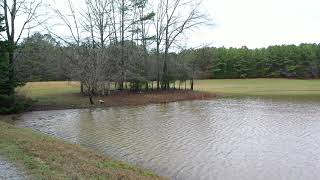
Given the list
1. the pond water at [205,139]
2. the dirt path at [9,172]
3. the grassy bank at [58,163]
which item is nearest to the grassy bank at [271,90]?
the pond water at [205,139]

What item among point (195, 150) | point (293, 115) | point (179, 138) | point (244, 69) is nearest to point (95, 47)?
point (293, 115)

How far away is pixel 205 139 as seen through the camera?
17.2m

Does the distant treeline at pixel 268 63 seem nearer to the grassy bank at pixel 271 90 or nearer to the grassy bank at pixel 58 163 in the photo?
the grassy bank at pixel 271 90

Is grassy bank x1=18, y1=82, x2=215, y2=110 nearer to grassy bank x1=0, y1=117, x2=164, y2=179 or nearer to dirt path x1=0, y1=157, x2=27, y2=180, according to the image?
grassy bank x1=0, y1=117, x2=164, y2=179

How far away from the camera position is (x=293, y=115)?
83.6 feet

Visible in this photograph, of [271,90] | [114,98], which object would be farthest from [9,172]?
[271,90]

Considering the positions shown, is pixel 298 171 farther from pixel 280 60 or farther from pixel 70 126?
pixel 280 60

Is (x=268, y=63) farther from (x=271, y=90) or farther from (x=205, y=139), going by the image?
(x=205, y=139)

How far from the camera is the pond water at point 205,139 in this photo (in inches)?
478

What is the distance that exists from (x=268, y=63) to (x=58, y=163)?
8384 cm

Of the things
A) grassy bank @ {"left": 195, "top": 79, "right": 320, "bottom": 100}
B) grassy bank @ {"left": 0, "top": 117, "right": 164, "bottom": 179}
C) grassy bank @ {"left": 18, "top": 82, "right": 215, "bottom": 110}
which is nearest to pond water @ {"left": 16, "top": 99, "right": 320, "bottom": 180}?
grassy bank @ {"left": 0, "top": 117, "right": 164, "bottom": 179}

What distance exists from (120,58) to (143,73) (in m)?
4.35

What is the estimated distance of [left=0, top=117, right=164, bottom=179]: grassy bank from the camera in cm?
874

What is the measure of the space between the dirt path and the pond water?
4157 millimetres
